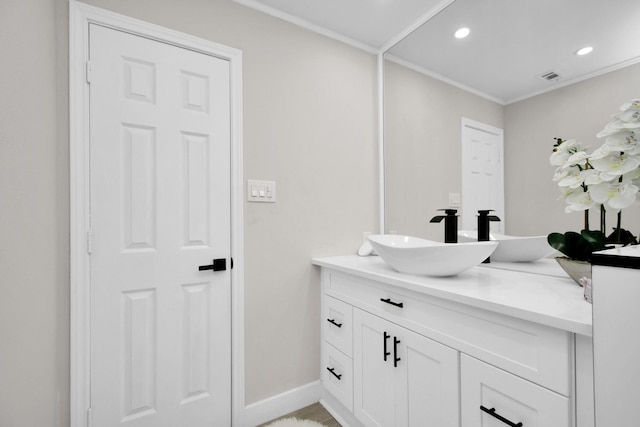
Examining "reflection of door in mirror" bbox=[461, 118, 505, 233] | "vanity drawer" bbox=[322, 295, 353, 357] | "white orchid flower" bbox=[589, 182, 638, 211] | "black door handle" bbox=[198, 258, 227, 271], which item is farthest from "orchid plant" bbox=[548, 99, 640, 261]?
"black door handle" bbox=[198, 258, 227, 271]

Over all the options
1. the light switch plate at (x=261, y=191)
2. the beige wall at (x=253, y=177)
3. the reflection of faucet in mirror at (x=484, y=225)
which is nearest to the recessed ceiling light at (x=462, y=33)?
the beige wall at (x=253, y=177)

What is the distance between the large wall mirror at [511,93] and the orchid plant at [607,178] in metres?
0.18

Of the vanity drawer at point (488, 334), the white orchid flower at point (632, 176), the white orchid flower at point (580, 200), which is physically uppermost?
the white orchid flower at point (632, 176)

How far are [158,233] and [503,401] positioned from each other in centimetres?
147

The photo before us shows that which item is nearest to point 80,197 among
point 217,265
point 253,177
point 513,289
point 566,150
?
point 217,265

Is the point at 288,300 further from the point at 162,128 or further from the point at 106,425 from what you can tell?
the point at 162,128

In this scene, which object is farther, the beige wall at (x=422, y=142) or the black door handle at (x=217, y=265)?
the beige wall at (x=422, y=142)

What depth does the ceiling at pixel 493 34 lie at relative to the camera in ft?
3.70

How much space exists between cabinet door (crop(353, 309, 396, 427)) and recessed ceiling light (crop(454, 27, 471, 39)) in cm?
160

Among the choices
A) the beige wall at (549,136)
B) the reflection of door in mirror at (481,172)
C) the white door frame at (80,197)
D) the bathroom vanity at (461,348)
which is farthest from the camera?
the reflection of door in mirror at (481,172)

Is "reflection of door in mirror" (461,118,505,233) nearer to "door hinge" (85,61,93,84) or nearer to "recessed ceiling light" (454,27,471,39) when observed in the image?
"recessed ceiling light" (454,27,471,39)

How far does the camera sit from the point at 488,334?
90 centimetres

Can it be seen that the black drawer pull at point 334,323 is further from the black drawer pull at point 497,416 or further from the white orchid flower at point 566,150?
the white orchid flower at point 566,150

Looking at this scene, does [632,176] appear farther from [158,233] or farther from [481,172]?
[158,233]
